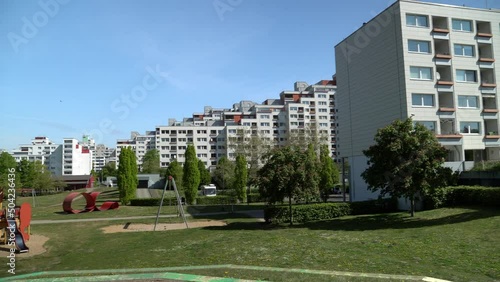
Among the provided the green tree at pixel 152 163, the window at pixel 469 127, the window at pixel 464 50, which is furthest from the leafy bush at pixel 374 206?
the green tree at pixel 152 163

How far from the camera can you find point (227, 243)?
1783 centimetres

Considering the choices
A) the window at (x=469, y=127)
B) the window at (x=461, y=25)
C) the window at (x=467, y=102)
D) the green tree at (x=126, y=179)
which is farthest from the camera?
the green tree at (x=126, y=179)

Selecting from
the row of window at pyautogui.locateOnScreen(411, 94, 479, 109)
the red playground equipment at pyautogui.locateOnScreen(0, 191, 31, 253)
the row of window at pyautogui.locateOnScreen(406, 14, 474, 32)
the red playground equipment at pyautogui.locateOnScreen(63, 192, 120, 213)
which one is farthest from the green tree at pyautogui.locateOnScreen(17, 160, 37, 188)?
the row of window at pyautogui.locateOnScreen(406, 14, 474, 32)

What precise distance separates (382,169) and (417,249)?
915 cm

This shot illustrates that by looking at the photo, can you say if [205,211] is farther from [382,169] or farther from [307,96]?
[307,96]

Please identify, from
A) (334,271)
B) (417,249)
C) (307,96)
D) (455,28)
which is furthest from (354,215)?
(307,96)

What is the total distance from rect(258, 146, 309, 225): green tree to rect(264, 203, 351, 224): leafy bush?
8.34ft

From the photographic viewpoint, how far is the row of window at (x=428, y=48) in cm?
3741

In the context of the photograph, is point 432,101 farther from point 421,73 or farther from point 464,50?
point 464,50

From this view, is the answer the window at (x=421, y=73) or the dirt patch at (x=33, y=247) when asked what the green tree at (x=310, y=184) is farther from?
the window at (x=421, y=73)

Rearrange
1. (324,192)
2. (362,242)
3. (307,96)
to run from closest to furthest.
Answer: (362,242) → (324,192) → (307,96)

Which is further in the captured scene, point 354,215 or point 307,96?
point 307,96

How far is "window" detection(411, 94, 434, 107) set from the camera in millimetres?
36594

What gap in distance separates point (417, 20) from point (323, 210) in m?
24.0
